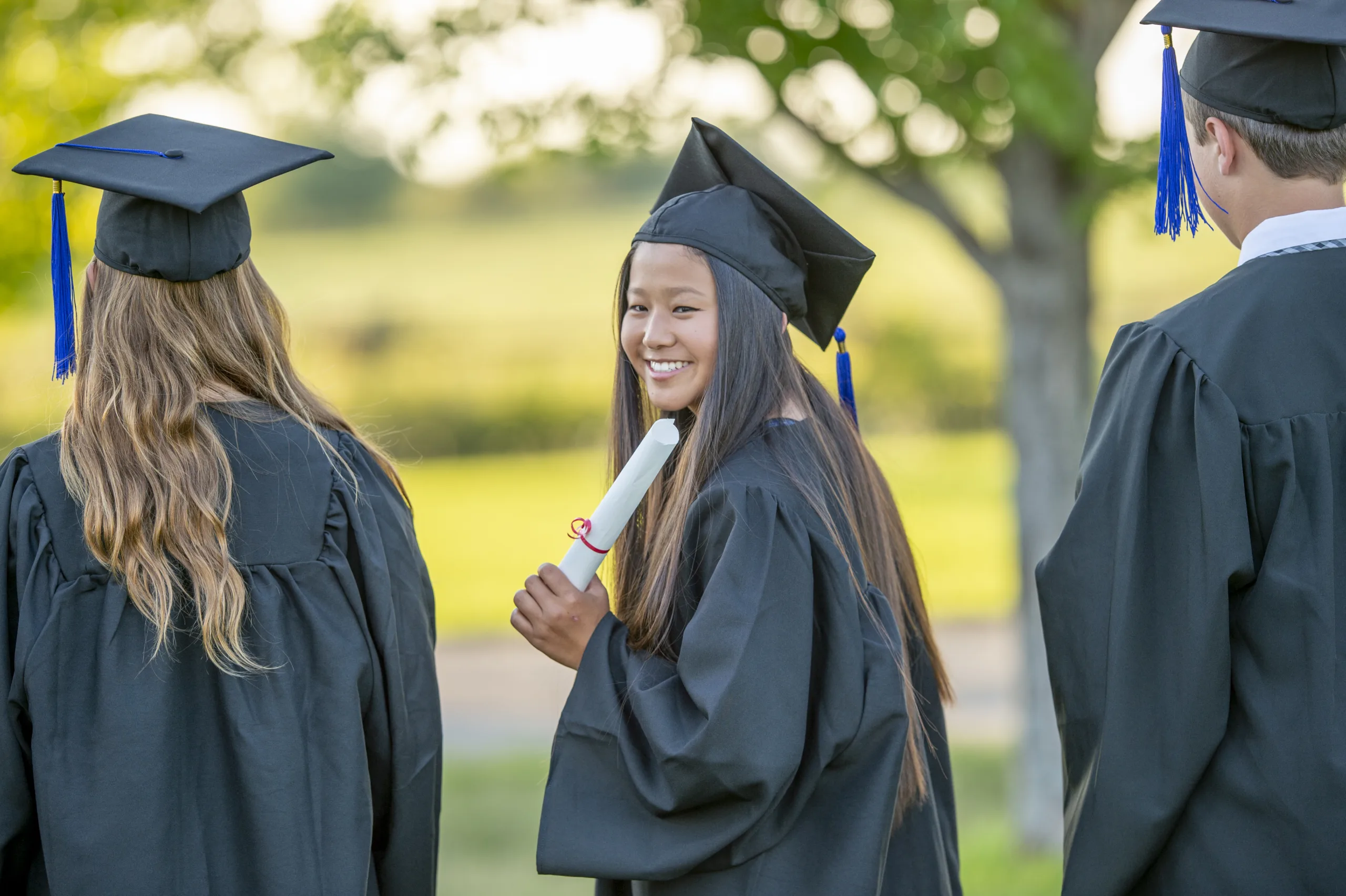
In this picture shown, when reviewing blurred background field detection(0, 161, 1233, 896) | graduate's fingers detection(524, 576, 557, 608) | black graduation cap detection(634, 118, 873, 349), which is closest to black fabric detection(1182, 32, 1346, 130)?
black graduation cap detection(634, 118, 873, 349)

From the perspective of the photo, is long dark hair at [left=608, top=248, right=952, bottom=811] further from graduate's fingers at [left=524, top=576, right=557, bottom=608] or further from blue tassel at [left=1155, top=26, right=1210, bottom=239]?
blue tassel at [left=1155, top=26, right=1210, bottom=239]

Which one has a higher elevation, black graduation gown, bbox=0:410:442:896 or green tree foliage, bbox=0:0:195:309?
green tree foliage, bbox=0:0:195:309

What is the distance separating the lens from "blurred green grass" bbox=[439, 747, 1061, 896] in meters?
5.59

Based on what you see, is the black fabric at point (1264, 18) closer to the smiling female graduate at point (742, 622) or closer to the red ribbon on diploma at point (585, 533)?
the smiling female graduate at point (742, 622)

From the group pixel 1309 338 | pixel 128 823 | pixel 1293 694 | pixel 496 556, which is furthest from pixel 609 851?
pixel 496 556

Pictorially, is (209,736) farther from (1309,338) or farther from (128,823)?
(1309,338)

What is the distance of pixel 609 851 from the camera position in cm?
235

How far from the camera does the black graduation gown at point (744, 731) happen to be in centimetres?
228

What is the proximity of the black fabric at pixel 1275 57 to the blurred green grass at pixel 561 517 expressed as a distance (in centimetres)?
1422

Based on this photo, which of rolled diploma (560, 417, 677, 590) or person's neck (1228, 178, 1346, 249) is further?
rolled diploma (560, 417, 677, 590)

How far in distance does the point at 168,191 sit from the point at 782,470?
1237 mm

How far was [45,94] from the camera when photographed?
623cm

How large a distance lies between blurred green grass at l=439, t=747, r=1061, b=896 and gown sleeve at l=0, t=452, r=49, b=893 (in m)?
2.86

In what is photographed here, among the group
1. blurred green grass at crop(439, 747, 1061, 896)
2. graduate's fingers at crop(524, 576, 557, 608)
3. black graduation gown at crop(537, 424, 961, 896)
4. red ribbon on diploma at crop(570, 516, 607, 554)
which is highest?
red ribbon on diploma at crop(570, 516, 607, 554)
